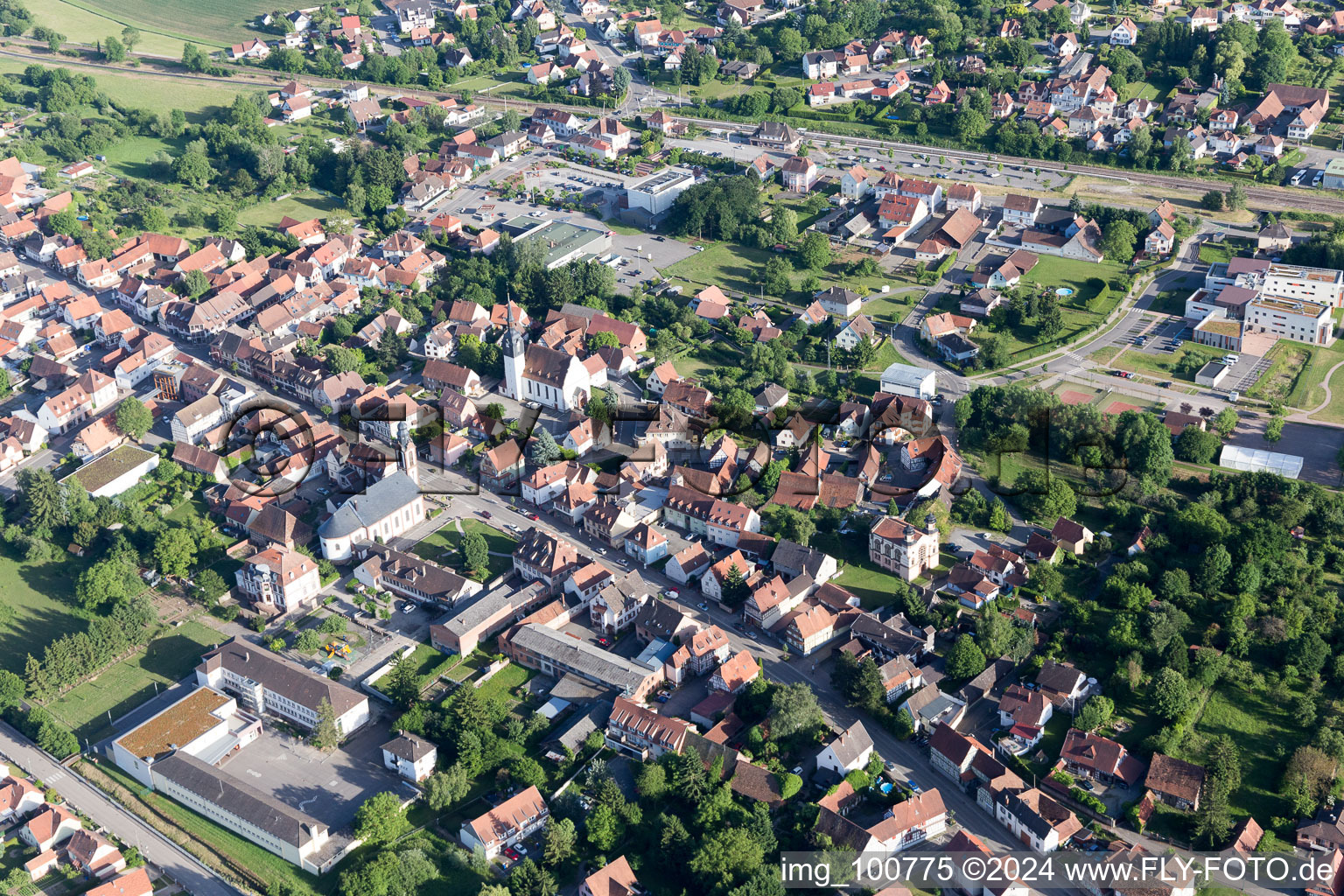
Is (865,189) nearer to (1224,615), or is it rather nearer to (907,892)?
(1224,615)

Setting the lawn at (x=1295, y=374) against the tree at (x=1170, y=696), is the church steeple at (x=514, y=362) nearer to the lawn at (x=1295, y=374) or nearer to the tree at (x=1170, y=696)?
the tree at (x=1170, y=696)

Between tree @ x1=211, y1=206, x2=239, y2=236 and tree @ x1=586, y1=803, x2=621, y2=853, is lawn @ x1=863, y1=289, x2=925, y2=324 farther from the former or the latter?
tree @ x1=211, y1=206, x2=239, y2=236

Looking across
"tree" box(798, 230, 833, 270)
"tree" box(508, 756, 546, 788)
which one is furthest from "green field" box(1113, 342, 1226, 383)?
"tree" box(508, 756, 546, 788)

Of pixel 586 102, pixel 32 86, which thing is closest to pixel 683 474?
pixel 586 102

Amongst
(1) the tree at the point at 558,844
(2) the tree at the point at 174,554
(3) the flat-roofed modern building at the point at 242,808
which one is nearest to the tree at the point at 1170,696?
(1) the tree at the point at 558,844

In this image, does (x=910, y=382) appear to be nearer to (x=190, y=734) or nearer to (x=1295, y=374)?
(x=1295, y=374)

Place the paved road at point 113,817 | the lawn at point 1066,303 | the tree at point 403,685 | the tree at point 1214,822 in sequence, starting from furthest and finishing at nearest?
1. the lawn at point 1066,303
2. the tree at point 403,685
3. the paved road at point 113,817
4. the tree at point 1214,822

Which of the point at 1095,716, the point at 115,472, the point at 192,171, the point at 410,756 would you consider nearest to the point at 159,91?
the point at 192,171
